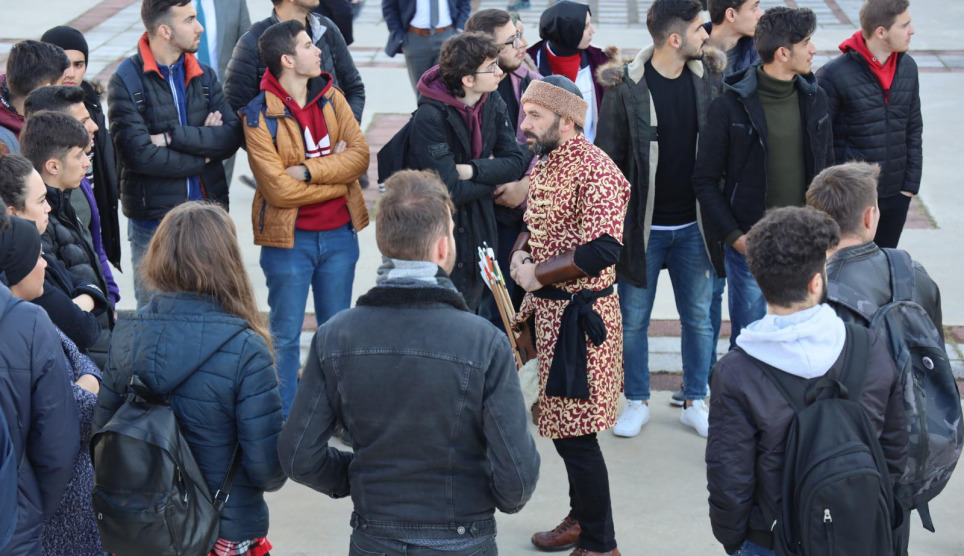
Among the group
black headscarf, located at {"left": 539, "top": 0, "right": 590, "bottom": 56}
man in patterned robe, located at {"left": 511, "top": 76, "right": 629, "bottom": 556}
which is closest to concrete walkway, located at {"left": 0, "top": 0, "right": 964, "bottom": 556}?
man in patterned robe, located at {"left": 511, "top": 76, "right": 629, "bottom": 556}

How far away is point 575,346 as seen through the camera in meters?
3.88

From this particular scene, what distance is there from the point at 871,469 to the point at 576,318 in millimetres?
1377

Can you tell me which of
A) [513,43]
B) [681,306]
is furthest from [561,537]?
[513,43]

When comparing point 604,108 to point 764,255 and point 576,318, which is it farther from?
point 764,255

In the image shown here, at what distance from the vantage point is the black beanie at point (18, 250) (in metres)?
3.15

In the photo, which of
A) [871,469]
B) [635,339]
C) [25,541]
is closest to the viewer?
[871,469]

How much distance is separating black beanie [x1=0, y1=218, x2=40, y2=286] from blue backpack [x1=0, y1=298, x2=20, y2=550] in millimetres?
381

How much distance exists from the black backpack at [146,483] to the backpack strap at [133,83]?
7.69 feet

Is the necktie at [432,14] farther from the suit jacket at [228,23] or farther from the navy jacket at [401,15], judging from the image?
the suit jacket at [228,23]

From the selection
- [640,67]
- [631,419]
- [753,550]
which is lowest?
[631,419]

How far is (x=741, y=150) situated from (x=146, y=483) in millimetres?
3070

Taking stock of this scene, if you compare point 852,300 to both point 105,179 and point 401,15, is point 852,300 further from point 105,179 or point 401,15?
point 401,15

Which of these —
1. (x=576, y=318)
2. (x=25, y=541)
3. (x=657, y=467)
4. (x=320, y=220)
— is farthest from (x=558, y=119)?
(x=25, y=541)

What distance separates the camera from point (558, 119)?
3.89 metres
